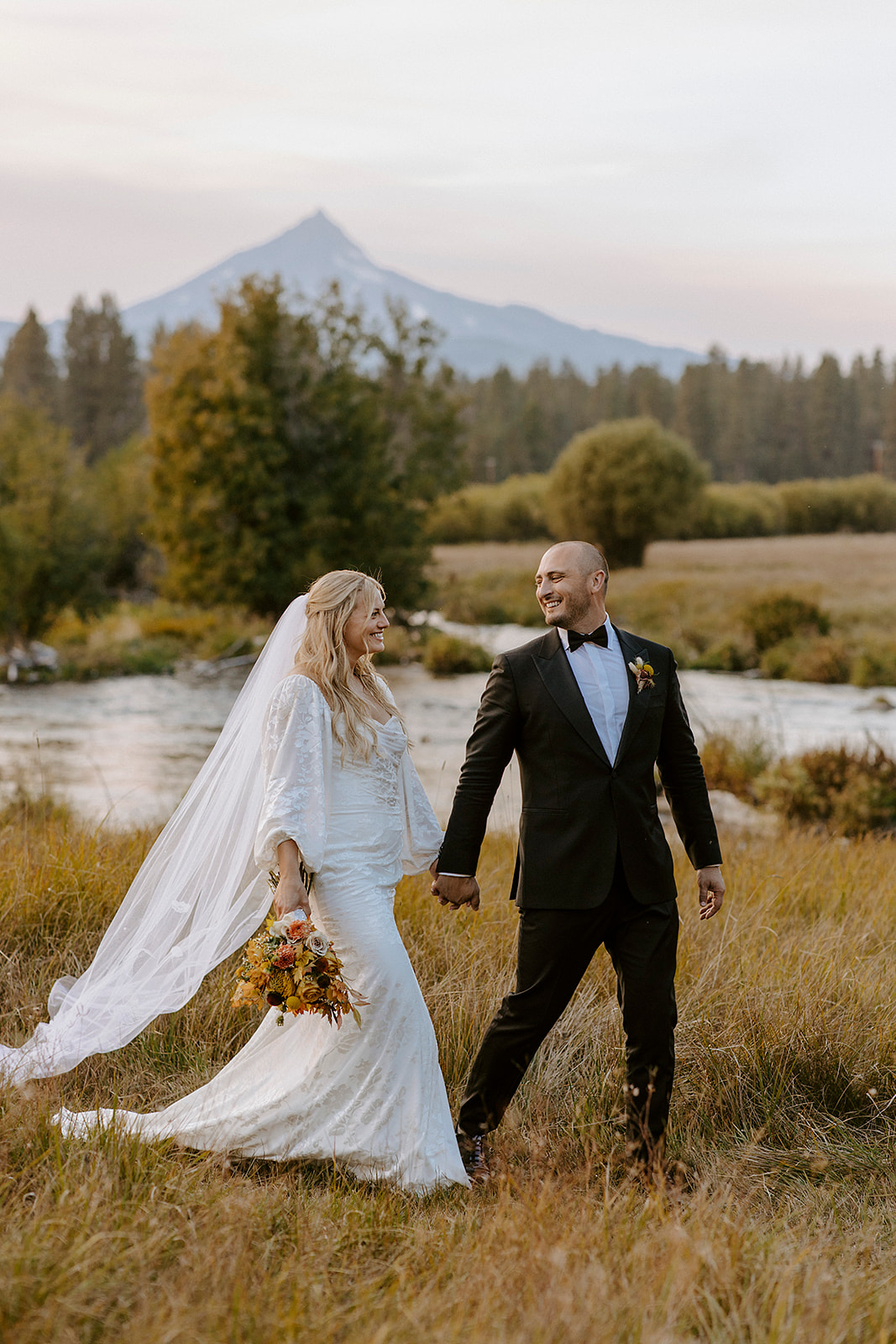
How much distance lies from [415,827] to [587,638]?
849 mm

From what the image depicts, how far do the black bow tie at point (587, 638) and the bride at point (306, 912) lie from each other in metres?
0.61

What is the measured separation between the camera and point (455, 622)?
35.0m

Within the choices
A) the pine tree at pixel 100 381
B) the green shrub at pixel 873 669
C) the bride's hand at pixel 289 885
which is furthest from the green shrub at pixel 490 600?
the pine tree at pixel 100 381

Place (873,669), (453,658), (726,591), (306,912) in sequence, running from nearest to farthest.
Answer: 1. (306,912)
2. (873,669)
3. (453,658)
4. (726,591)

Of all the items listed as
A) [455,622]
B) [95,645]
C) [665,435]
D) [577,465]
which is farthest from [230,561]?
[665,435]

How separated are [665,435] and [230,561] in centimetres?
2680

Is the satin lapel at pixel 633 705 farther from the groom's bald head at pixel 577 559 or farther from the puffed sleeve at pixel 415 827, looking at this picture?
the puffed sleeve at pixel 415 827

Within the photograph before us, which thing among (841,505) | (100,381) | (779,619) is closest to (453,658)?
(779,619)

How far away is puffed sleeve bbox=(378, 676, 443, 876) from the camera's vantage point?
12.1ft

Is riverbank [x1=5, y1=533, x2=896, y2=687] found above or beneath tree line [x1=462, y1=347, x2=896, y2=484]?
beneath

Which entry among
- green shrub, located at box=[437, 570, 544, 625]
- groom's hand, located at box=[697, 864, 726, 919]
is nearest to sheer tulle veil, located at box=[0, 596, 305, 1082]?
groom's hand, located at box=[697, 864, 726, 919]

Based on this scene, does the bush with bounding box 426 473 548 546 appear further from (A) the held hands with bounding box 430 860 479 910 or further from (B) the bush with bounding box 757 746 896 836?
(A) the held hands with bounding box 430 860 479 910

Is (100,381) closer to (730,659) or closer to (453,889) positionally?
(730,659)

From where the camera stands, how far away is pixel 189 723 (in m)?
20.2
